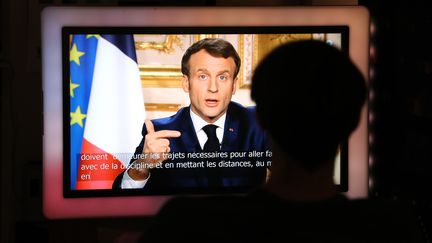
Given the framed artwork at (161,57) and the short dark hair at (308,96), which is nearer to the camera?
the short dark hair at (308,96)

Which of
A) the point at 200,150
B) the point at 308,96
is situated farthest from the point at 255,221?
the point at 200,150

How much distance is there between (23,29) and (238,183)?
1.14 m

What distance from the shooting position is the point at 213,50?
2.03 meters

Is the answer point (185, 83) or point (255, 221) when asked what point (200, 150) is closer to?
point (185, 83)

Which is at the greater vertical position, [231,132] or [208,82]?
[208,82]

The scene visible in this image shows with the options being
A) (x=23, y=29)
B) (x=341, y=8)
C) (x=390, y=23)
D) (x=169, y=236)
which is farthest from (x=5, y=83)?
(x=169, y=236)

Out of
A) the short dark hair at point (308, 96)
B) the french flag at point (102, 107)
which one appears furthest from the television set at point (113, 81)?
the short dark hair at point (308, 96)

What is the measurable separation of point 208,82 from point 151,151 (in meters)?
0.28

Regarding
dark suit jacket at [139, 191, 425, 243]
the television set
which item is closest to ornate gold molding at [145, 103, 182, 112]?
the television set

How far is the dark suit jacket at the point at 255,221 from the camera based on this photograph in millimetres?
916

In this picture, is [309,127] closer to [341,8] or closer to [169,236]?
[169,236]

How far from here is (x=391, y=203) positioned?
1021 millimetres

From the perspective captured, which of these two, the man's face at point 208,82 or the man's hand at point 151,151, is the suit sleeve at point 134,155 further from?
the man's face at point 208,82

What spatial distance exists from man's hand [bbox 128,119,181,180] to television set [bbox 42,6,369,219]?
31 mm
